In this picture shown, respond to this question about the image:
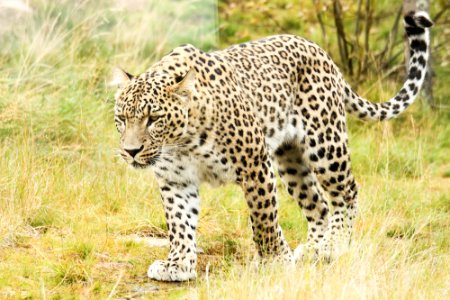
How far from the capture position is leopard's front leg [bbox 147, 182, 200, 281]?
21.4 feet

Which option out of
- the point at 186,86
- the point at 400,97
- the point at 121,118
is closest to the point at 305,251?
the point at 400,97

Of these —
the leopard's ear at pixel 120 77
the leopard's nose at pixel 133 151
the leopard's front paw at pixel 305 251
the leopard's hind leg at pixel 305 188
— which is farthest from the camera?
the leopard's hind leg at pixel 305 188

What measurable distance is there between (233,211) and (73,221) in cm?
134

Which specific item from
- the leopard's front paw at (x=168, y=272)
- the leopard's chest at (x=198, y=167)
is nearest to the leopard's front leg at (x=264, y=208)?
the leopard's chest at (x=198, y=167)

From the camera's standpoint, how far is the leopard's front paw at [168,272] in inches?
256

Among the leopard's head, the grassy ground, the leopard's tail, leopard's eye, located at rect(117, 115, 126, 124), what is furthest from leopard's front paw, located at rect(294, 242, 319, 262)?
leopard's eye, located at rect(117, 115, 126, 124)

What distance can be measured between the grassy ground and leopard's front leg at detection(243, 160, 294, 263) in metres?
0.23

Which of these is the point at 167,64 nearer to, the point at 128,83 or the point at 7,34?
the point at 128,83

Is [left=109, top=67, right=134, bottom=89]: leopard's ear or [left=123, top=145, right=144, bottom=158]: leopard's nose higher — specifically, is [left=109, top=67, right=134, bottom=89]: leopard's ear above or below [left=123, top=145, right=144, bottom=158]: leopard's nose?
above

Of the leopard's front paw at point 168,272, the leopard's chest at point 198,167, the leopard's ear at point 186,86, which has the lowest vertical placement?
the leopard's front paw at point 168,272

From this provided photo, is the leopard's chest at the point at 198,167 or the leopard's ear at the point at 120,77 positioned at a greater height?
the leopard's ear at the point at 120,77

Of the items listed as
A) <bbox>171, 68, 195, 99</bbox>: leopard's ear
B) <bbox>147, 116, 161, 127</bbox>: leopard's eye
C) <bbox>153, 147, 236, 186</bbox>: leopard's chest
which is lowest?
<bbox>153, 147, 236, 186</bbox>: leopard's chest

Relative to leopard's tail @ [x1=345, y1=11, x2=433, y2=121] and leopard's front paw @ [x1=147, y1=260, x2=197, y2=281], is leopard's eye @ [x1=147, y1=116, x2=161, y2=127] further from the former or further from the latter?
leopard's tail @ [x1=345, y1=11, x2=433, y2=121]

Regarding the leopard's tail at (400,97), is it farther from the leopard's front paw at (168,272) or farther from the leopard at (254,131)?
the leopard's front paw at (168,272)
